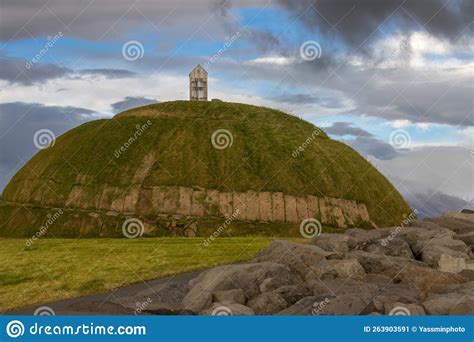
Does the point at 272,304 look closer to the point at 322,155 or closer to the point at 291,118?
the point at 322,155

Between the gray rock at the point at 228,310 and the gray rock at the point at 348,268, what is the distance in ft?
17.2

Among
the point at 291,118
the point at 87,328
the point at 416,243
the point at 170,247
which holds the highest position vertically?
the point at 291,118

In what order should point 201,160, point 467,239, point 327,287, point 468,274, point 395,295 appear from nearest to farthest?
point 395,295, point 327,287, point 468,274, point 467,239, point 201,160

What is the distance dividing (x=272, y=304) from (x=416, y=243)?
15.2 metres

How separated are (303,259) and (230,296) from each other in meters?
4.92

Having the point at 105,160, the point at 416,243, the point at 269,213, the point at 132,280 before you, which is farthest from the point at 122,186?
the point at 416,243

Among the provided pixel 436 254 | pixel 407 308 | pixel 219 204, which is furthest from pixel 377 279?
pixel 219 204

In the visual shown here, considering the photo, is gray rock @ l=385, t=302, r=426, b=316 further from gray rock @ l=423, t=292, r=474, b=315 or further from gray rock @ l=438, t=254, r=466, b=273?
gray rock @ l=438, t=254, r=466, b=273

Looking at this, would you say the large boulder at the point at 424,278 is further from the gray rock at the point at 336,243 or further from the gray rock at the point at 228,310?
the gray rock at the point at 228,310

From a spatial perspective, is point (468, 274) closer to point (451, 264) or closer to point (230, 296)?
point (451, 264)

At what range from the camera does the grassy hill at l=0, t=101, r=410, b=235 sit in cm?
6694

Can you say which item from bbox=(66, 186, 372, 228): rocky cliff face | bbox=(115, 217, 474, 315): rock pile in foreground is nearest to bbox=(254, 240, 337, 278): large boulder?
bbox=(115, 217, 474, 315): rock pile in foreground

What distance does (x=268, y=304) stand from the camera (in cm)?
2095

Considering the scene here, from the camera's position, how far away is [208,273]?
25.5 m
